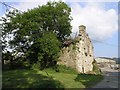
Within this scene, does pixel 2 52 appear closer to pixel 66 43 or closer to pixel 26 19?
pixel 26 19

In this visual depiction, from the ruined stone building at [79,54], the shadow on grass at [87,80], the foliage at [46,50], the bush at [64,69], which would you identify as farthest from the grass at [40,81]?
the ruined stone building at [79,54]

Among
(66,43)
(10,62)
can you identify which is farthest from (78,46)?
(10,62)

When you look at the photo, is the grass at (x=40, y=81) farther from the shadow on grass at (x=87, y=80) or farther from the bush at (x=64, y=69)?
the bush at (x=64, y=69)

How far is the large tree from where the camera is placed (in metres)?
39.0

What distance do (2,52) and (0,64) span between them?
3332 mm

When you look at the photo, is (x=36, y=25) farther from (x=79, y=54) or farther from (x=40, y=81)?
(x=40, y=81)

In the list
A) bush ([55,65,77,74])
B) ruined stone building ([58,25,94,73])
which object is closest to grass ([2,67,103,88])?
bush ([55,65,77,74])

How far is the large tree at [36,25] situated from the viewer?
39.0 meters

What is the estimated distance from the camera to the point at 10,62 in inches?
1640

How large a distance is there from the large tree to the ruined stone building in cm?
192

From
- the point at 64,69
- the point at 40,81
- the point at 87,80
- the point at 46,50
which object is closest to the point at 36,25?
the point at 46,50

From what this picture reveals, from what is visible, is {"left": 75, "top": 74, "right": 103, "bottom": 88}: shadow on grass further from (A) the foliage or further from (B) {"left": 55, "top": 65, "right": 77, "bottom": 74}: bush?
(B) {"left": 55, "top": 65, "right": 77, "bottom": 74}: bush

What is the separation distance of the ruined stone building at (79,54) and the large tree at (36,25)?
1.92 metres

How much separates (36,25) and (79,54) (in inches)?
322
